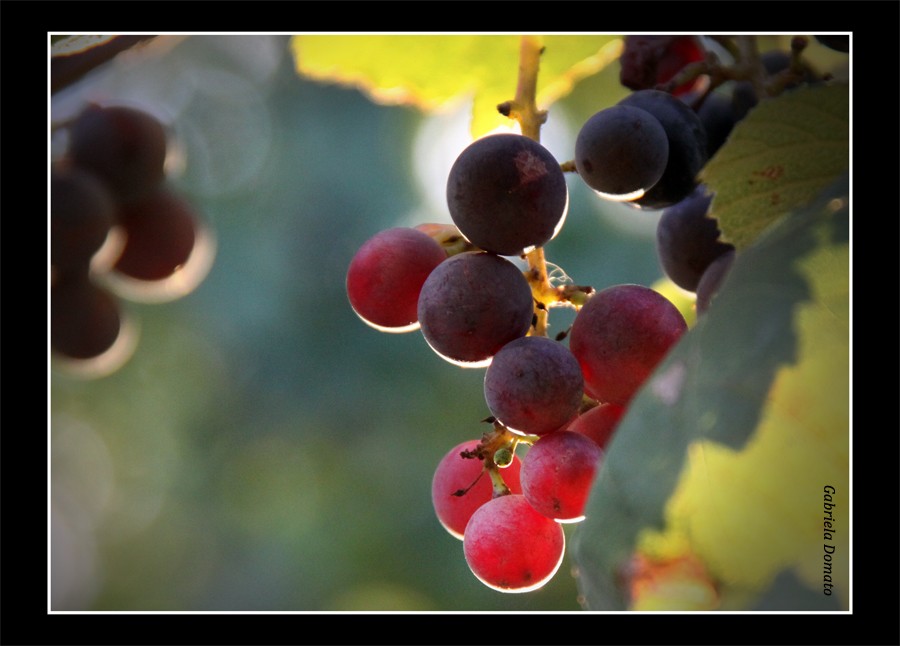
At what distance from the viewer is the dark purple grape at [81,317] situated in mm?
1182

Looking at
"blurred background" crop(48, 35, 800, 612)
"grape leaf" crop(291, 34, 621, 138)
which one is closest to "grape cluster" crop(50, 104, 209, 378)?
"grape leaf" crop(291, 34, 621, 138)

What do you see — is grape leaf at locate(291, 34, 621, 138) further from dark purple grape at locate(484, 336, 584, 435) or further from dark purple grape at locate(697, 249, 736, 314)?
dark purple grape at locate(484, 336, 584, 435)

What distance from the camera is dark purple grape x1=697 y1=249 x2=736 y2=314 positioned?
2.84 ft

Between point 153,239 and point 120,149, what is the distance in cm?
12

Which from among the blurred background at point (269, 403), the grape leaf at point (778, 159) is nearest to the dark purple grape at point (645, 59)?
the grape leaf at point (778, 159)

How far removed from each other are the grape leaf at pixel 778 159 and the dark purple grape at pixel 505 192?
0.16 m

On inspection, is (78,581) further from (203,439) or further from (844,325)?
(844,325)

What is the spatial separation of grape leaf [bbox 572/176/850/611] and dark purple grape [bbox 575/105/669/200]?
0.71 feet

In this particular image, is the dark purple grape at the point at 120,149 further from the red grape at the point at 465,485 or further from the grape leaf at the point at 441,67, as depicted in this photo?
the red grape at the point at 465,485

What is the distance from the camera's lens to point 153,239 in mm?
1242

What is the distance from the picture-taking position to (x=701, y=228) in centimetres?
93

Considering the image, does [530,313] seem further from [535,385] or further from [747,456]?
[747,456]
